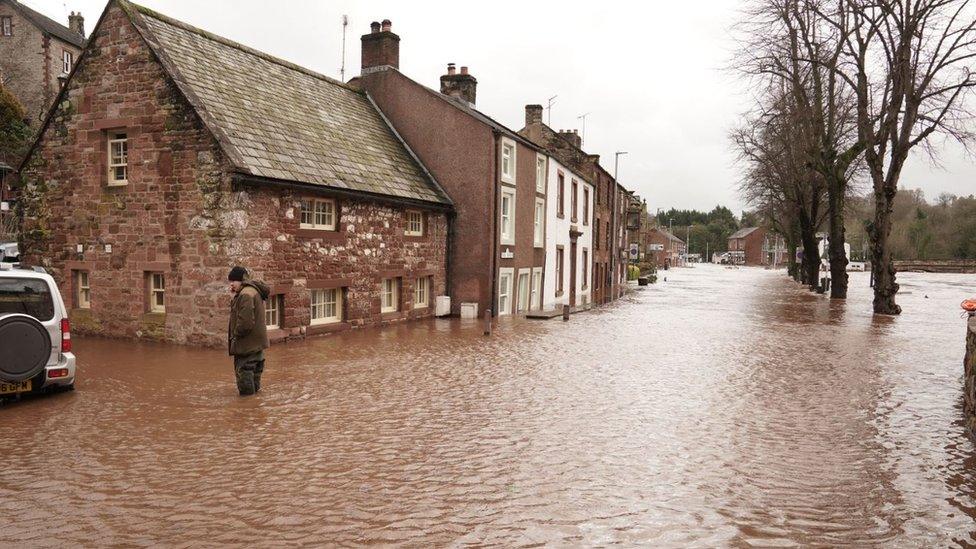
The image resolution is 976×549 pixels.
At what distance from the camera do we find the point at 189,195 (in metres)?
14.5

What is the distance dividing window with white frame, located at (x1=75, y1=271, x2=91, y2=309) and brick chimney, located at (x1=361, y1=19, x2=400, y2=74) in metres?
11.9

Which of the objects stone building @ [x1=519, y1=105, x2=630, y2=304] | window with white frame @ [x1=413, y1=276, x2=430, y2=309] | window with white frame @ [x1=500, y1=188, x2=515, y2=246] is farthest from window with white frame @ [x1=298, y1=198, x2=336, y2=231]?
stone building @ [x1=519, y1=105, x2=630, y2=304]

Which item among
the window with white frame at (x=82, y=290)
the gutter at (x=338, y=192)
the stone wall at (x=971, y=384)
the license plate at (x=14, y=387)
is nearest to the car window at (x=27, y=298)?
the license plate at (x=14, y=387)

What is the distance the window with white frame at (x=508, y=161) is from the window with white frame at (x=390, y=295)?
224 inches

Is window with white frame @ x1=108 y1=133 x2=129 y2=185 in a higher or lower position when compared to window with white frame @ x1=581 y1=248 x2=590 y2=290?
higher

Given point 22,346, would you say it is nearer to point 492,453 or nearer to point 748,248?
point 492,453

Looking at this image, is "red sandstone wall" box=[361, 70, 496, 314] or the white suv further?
"red sandstone wall" box=[361, 70, 496, 314]

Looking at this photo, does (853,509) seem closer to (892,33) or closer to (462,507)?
(462,507)

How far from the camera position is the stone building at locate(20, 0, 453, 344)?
1441cm

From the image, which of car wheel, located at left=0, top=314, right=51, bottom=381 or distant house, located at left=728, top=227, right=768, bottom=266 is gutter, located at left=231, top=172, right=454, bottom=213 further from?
distant house, located at left=728, top=227, right=768, bottom=266

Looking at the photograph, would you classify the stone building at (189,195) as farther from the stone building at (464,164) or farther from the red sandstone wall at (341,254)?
the stone building at (464,164)

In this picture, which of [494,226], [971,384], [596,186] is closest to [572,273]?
[596,186]

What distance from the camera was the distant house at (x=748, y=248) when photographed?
150 meters

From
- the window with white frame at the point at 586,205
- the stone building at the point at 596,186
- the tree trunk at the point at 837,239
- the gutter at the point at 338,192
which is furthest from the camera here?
the window with white frame at the point at 586,205
